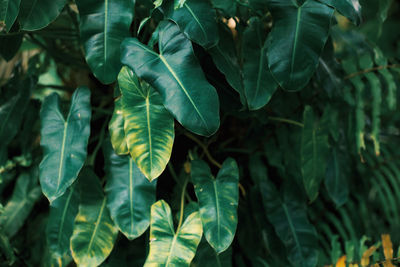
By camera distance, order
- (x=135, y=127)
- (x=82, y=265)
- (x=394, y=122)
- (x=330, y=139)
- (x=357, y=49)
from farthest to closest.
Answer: (x=394, y=122)
(x=357, y=49)
(x=330, y=139)
(x=82, y=265)
(x=135, y=127)

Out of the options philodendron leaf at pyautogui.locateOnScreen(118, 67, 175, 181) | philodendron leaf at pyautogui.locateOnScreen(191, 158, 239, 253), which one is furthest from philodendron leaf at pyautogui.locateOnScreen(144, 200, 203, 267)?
philodendron leaf at pyautogui.locateOnScreen(118, 67, 175, 181)

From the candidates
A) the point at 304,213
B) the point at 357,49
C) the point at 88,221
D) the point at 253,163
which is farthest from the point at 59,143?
the point at 357,49

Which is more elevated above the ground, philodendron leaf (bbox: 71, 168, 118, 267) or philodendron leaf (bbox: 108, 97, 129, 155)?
philodendron leaf (bbox: 108, 97, 129, 155)

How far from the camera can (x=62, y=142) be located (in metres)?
1.13

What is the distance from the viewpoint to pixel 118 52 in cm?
109

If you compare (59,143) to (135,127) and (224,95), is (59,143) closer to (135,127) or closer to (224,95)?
(135,127)

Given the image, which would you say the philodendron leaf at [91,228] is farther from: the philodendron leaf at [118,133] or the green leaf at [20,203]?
the green leaf at [20,203]

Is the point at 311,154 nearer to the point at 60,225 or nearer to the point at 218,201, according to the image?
the point at 218,201

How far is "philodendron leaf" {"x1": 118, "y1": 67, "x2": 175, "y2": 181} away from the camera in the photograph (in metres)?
0.96

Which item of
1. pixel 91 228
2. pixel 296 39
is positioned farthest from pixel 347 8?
pixel 91 228

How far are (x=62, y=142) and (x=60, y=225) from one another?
0.28 metres

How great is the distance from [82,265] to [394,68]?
1364 millimetres

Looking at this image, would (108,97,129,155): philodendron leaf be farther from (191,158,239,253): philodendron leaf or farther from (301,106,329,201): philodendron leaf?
A: (301,106,329,201): philodendron leaf

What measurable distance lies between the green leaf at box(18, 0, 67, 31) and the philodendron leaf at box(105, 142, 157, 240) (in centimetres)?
44
